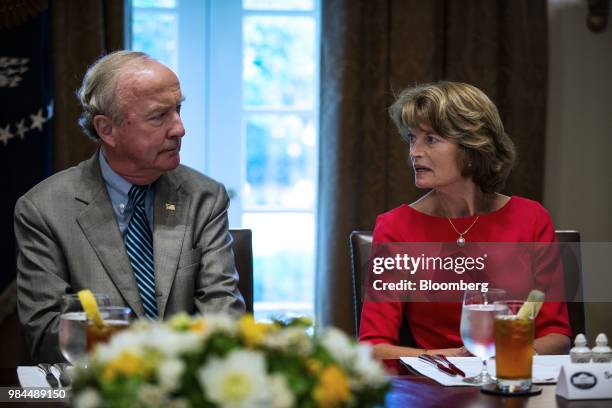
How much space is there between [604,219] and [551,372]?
7.77 ft

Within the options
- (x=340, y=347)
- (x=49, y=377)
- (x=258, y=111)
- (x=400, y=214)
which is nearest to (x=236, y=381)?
(x=340, y=347)

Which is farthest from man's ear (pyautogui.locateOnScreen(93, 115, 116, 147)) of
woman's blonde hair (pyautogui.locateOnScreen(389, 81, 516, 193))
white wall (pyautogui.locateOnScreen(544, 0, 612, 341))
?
white wall (pyautogui.locateOnScreen(544, 0, 612, 341))

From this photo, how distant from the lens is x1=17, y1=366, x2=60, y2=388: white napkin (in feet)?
4.83

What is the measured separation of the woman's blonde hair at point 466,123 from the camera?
2.30 metres

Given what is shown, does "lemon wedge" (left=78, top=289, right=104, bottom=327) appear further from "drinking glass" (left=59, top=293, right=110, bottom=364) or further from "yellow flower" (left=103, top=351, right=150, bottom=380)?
"yellow flower" (left=103, top=351, right=150, bottom=380)

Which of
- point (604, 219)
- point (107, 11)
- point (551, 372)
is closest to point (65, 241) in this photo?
point (551, 372)

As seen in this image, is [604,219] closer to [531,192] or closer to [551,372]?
[531,192]

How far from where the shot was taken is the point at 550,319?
215 cm

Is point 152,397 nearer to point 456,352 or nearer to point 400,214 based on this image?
point 456,352

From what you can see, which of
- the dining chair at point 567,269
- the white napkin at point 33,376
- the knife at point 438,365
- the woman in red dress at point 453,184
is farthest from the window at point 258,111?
the white napkin at point 33,376

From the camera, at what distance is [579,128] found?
3.74 meters

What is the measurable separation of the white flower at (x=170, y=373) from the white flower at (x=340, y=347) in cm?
15

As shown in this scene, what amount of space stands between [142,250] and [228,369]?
1.31 metres

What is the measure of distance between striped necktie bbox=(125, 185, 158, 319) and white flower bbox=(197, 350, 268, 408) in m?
1.25
